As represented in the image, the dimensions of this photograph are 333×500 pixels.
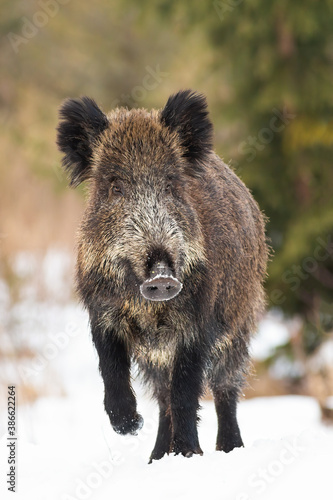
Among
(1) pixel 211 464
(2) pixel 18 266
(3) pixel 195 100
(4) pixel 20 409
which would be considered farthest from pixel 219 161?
(2) pixel 18 266

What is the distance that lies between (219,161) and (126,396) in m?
1.98

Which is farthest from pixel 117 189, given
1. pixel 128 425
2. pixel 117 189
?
pixel 128 425

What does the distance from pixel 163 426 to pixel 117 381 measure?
34.8 inches

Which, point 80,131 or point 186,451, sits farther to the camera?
point 80,131

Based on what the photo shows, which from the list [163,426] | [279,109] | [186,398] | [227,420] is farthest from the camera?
[279,109]

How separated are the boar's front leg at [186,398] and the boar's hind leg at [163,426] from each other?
0.68 meters

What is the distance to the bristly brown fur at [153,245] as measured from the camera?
14.4ft

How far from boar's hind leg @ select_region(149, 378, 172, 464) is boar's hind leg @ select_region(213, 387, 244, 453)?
1.44ft

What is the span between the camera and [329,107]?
33.5 feet

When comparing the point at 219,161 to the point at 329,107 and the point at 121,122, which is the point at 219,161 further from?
the point at 329,107

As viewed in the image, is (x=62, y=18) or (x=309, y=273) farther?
(x=62, y=18)

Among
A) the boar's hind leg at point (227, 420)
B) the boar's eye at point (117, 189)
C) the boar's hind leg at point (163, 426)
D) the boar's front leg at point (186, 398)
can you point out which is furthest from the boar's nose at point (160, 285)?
the boar's hind leg at point (227, 420)

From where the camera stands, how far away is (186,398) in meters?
4.61

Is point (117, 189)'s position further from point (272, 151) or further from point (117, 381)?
point (272, 151)
